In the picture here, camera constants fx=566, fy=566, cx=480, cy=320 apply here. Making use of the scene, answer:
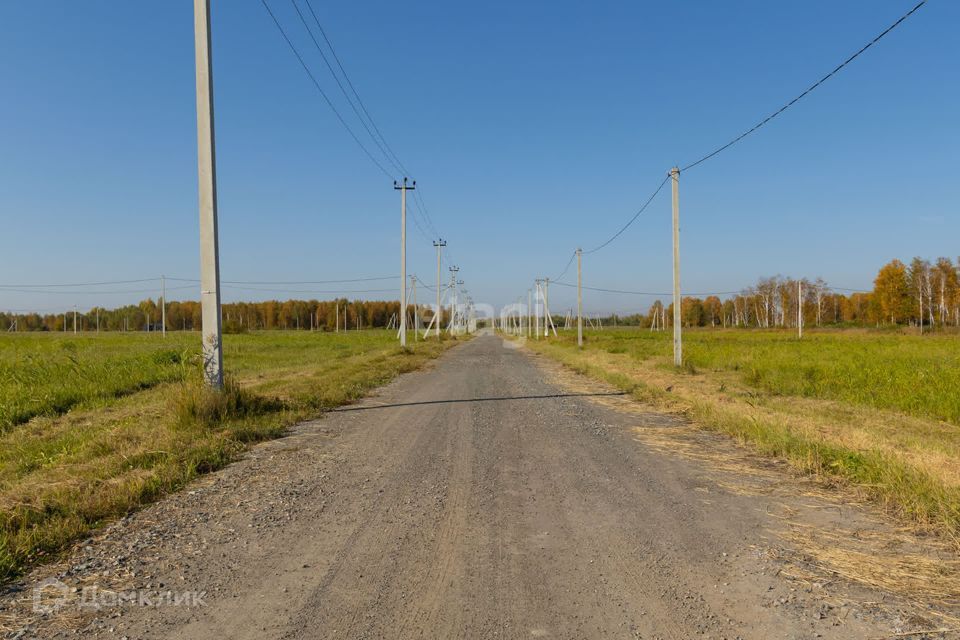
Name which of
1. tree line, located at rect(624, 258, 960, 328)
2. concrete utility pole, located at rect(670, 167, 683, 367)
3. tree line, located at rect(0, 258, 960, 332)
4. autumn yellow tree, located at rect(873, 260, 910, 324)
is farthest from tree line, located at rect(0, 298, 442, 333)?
concrete utility pole, located at rect(670, 167, 683, 367)

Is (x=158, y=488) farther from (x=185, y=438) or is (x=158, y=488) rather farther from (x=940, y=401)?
(x=940, y=401)

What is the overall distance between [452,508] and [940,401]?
37.0 ft

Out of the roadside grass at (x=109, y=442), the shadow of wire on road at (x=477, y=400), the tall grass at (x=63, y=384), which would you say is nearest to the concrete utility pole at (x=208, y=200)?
the roadside grass at (x=109, y=442)

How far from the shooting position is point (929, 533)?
4.07 m

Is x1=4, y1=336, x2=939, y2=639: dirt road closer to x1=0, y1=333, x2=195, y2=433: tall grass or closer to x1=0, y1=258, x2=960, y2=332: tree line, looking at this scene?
x1=0, y1=333, x2=195, y2=433: tall grass

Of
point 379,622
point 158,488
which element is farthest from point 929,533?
point 158,488

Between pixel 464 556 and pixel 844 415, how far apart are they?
9627mm

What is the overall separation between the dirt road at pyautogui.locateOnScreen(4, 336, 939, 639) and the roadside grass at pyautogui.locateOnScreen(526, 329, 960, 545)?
0.78 meters

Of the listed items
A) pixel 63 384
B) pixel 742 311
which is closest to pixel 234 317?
pixel 742 311

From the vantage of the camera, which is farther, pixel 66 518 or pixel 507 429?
pixel 507 429

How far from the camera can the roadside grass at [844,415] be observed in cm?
506

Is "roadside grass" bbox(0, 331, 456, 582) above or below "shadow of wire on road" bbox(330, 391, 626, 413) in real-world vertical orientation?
above

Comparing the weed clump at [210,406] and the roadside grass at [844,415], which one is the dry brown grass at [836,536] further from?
the weed clump at [210,406]

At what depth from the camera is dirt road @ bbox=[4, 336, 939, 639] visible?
111 inches
